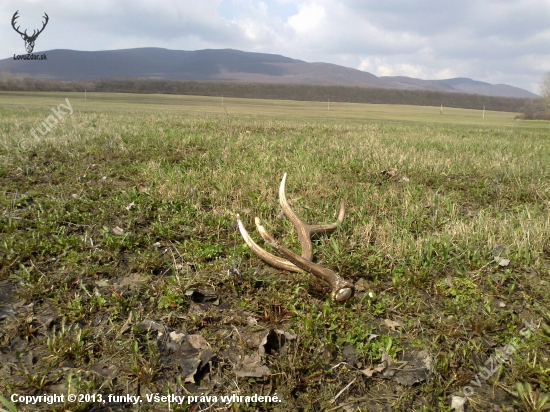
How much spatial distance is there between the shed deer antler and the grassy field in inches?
5.3

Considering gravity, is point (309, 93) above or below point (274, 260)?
above

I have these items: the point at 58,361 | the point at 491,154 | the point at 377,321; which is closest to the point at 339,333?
the point at 377,321

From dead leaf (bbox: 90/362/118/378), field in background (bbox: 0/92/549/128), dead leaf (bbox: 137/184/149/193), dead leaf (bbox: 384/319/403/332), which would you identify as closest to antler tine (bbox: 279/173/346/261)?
dead leaf (bbox: 384/319/403/332)

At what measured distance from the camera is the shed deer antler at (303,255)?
3266 mm

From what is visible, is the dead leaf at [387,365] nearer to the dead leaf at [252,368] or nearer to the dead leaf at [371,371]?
the dead leaf at [371,371]

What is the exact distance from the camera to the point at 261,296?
11.5 feet

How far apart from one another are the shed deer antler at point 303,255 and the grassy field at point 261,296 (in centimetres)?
13

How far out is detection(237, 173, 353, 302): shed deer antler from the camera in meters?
3.27

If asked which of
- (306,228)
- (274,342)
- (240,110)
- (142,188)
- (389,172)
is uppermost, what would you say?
(240,110)

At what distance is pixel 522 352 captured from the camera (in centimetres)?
289

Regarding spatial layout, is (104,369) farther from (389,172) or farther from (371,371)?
(389,172)

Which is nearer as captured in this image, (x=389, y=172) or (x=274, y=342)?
(x=274, y=342)

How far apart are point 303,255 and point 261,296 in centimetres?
67

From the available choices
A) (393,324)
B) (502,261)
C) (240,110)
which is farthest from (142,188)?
(240,110)
